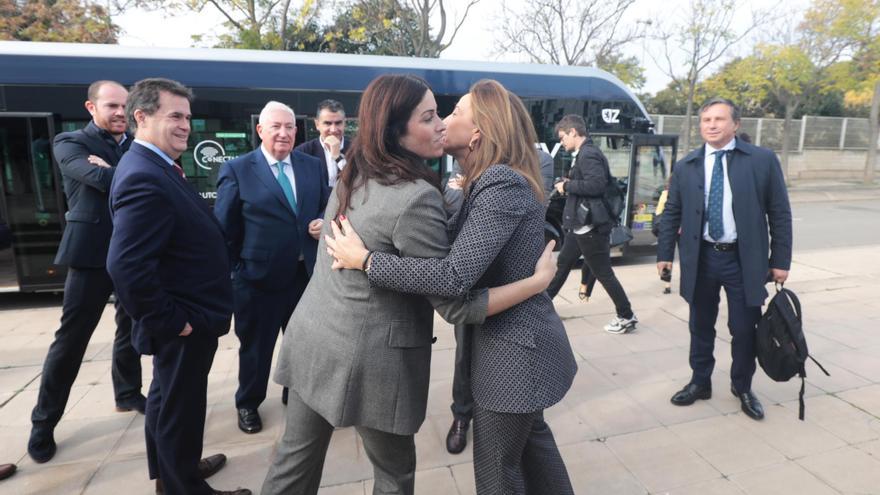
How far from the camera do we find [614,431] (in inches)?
120

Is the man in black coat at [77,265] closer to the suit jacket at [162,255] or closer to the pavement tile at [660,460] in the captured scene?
the suit jacket at [162,255]

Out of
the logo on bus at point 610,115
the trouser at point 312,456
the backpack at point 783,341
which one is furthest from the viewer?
the logo on bus at point 610,115

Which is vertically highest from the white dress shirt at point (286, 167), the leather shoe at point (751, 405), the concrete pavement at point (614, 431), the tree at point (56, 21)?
the tree at point (56, 21)

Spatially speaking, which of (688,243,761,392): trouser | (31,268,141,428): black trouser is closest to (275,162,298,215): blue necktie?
(31,268,141,428): black trouser

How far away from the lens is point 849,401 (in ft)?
11.2

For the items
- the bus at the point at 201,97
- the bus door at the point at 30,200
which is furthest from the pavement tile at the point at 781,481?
the bus door at the point at 30,200

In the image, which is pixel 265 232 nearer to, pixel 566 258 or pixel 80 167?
pixel 80 167

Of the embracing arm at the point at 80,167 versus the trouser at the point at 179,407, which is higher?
the embracing arm at the point at 80,167

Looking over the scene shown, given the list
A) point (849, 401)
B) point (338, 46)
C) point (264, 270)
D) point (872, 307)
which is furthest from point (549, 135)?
point (338, 46)

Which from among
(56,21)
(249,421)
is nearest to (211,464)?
(249,421)

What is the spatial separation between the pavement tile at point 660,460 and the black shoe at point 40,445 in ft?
10.4

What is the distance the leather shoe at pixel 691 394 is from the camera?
3.36 metres

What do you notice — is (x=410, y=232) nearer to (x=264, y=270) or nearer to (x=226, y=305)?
(x=226, y=305)

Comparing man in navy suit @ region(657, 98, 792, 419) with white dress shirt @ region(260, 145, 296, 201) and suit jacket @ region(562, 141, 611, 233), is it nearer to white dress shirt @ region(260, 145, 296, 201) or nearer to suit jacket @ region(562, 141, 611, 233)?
suit jacket @ region(562, 141, 611, 233)
